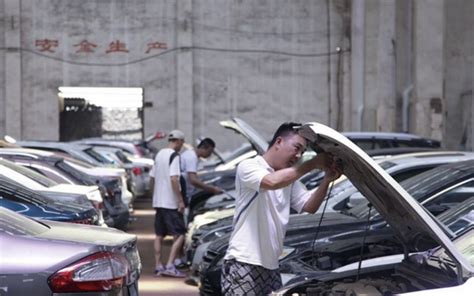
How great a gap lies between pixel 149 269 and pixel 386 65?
15.5m

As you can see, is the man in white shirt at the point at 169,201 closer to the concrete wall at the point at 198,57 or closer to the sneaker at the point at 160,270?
the sneaker at the point at 160,270

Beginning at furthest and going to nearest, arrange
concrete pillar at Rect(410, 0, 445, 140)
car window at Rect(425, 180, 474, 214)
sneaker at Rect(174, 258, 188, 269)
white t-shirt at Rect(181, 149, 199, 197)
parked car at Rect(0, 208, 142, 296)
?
concrete pillar at Rect(410, 0, 445, 140), white t-shirt at Rect(181, 149, 199, 197), sneaker at Rect(174, 258, 188, 269), car window at Rect(425, 180, 474, 214), parked car at Rect(0, 208, 142, 296)

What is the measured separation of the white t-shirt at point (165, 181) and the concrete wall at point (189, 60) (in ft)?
63.5

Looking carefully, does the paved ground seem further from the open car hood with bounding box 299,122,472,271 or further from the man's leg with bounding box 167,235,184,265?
the open car hood with bounding box 299,122,472,271

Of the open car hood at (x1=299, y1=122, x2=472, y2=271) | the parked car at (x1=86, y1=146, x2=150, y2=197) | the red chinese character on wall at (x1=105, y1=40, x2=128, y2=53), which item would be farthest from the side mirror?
the red chinese character on wall at (x1=105, y1=40, x2=128, y2=53)

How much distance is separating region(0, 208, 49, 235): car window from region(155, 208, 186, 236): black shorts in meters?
5.10

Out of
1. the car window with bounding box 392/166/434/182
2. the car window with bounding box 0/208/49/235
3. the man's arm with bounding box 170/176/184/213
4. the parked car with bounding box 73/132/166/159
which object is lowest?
the parked car with bounding box 73/132/166/159

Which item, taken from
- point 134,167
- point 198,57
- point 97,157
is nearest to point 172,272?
point 97,157

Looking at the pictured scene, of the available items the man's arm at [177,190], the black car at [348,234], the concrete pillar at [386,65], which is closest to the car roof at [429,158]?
the black car at [348,234]

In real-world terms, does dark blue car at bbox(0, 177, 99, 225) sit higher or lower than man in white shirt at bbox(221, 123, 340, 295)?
lower

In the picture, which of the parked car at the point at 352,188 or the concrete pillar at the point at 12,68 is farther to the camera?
the concrete pillar at the point at 12,68

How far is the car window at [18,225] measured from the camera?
5379 mm

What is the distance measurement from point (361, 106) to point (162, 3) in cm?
819

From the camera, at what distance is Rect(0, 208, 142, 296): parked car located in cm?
504
